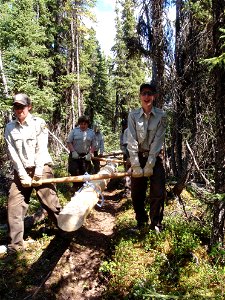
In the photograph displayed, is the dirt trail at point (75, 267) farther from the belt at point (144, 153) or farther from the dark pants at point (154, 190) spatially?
the belt at point (144, 153)

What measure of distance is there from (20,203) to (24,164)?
0.71m

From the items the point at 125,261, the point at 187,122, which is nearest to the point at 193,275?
the point at 125,261

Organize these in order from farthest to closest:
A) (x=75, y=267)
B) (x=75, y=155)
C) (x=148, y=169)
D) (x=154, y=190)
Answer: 1. (x=75, y=155)
2. (x=154, y=190)
3. (x=148, y=169)
4. (x=75, y=267)

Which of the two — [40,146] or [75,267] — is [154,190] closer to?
[75,267]

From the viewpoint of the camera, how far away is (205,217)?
6.26 meters

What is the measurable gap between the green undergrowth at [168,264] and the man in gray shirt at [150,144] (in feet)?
1.51

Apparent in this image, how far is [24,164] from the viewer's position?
5711 mm

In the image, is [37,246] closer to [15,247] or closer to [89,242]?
[15,247]

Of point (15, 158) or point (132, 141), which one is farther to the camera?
point (132, 141)

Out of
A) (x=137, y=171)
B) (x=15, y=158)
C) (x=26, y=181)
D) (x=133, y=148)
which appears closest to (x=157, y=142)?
(x=133, y=148)

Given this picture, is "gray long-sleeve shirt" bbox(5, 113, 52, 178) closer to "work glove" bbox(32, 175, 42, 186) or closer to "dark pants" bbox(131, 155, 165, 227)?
"work glove" bbox(32, 175, 42, 186)

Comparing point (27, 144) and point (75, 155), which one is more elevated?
point (27, 144)

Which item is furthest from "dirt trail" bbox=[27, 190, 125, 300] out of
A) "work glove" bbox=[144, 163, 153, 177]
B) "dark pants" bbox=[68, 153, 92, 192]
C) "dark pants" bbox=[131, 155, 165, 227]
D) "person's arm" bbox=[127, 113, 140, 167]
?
"dark pants" bbox=[68, 153, 92, 192]

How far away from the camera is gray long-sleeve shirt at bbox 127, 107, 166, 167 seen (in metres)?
A: 5.57
